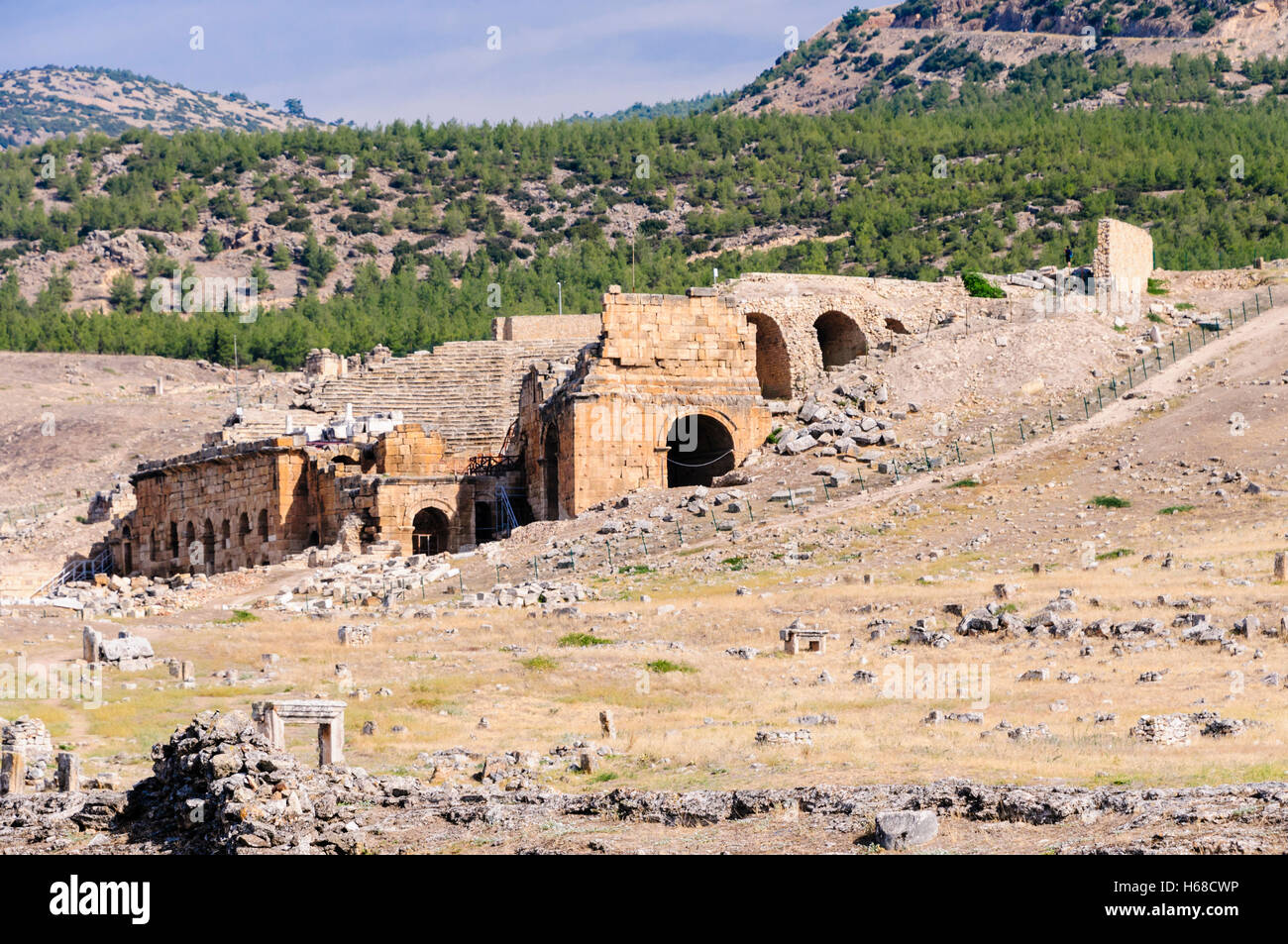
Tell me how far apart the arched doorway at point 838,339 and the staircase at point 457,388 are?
979 centimetres

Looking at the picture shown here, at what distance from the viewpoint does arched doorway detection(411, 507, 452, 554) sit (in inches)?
1953

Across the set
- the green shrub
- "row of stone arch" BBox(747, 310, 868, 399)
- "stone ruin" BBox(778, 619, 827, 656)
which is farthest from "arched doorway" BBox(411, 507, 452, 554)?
"stone ruin" BBox(778, 619, 827, 656)

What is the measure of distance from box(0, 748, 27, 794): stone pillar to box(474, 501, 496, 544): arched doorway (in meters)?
29.5

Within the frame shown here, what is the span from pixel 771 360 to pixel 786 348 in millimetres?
926

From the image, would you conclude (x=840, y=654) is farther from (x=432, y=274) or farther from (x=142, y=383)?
(x=432, y=274)

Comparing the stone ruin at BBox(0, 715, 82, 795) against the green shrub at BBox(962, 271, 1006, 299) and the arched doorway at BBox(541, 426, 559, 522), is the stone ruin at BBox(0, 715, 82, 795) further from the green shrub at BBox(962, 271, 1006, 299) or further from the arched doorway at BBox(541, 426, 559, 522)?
the green shrub at BBox(962, 271, 1006, 299)

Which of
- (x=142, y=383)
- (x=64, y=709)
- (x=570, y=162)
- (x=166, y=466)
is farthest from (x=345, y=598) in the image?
(x=570, y=162)

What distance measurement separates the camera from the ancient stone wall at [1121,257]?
Answer: 175 ft

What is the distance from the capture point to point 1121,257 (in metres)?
54.0

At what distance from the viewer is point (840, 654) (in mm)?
28062

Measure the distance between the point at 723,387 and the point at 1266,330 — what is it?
1585 centimetres

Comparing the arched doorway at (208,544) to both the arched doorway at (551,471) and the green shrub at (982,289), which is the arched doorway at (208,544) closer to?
the arched doorway at (551,471)

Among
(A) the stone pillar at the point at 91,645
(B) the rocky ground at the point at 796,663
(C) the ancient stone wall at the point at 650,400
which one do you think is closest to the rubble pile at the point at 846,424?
(B) the rocky ground at the point at 796,663

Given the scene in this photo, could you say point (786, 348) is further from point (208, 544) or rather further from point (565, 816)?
point (565, 816)
